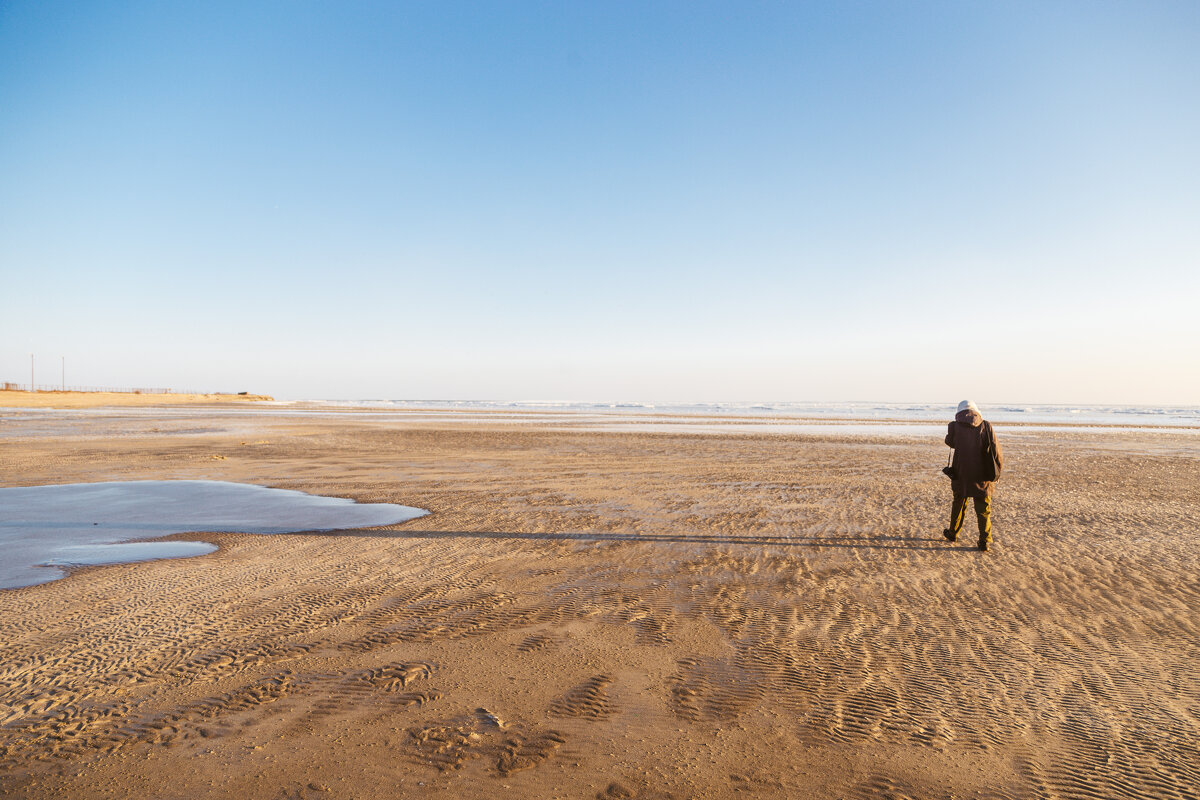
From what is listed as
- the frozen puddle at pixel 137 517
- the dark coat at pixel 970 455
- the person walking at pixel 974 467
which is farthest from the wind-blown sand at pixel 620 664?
the dark coat at pixel 970 455

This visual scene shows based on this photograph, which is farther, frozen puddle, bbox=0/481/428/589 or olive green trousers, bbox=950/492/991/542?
olive green trousers, bbox=950/492/991/542

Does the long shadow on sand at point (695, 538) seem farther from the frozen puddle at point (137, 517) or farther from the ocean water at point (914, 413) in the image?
the ocean water at point (914, 413)

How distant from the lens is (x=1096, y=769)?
10.8 feet

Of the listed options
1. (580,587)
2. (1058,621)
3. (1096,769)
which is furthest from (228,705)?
(1058,621)

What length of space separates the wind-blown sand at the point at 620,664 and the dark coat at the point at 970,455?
88cm

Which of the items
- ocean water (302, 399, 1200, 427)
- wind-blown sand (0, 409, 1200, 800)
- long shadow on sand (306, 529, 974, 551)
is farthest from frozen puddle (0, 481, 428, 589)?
ocean water (302, 399, 1200, 427)

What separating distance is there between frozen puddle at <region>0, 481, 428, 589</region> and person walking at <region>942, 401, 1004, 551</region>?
8.52 meters

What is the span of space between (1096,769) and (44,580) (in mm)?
9104

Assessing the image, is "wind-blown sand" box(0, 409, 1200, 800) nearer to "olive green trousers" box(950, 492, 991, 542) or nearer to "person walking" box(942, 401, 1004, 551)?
"olive green trousers" box(950, 492, 991, 542)

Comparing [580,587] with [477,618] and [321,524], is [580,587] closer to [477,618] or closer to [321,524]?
[477,618]

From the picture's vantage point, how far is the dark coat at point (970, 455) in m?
8.44

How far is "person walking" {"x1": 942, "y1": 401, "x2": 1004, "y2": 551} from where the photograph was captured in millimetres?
8344

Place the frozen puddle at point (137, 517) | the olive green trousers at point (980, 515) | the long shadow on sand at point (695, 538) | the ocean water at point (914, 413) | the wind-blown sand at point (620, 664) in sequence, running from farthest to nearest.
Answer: the ocean water at point (914, 413), the long shadow on sand at point (695, 538), the olive green trousers at point (980, 515), the frozen puddle at point (137, 517), the wind-blown sand at point (620, 664)

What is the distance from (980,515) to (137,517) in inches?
506
